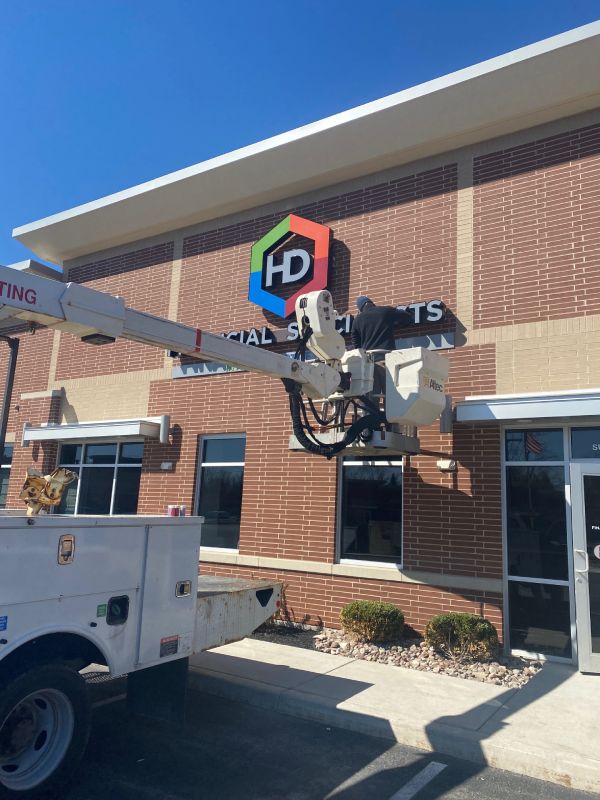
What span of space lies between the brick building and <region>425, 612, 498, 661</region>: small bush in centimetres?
40

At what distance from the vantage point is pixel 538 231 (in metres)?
9.29

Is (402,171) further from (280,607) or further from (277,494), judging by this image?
(280,607)

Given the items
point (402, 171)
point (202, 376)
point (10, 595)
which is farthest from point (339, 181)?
point (10, 595)

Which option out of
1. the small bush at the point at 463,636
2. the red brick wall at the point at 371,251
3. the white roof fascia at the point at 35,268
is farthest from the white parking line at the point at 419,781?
the white roof fascia at the point at 35,268

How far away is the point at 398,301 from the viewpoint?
10305 mm

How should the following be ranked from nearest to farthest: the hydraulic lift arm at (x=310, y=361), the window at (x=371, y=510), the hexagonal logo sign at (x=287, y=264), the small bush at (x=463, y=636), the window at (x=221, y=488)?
the hydraulic lift arm at (x=310, y=361) → the small bush at (x=463, y=636) → the window at (x=371, y=510) → the hexagonal logo sign at (x=287, y=264) → the window at (x=221, y=488)

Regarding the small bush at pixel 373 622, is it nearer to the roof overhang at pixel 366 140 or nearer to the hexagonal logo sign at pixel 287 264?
the hexagonal logo sign at pixel 287 264

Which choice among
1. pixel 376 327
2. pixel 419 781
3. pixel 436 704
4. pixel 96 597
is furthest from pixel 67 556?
pixel 376 327

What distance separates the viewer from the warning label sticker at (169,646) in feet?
17.9

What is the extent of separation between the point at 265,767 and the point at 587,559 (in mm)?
4770

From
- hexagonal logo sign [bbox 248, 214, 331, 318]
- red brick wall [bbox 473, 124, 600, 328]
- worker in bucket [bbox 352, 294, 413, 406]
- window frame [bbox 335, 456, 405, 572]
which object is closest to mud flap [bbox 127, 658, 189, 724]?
window frame [bbox 335, 456, 405, 572]

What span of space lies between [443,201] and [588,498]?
16.5 feet

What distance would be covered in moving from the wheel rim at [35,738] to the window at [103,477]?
8.23m

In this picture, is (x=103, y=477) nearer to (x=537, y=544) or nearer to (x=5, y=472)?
(x=5, y=472)
